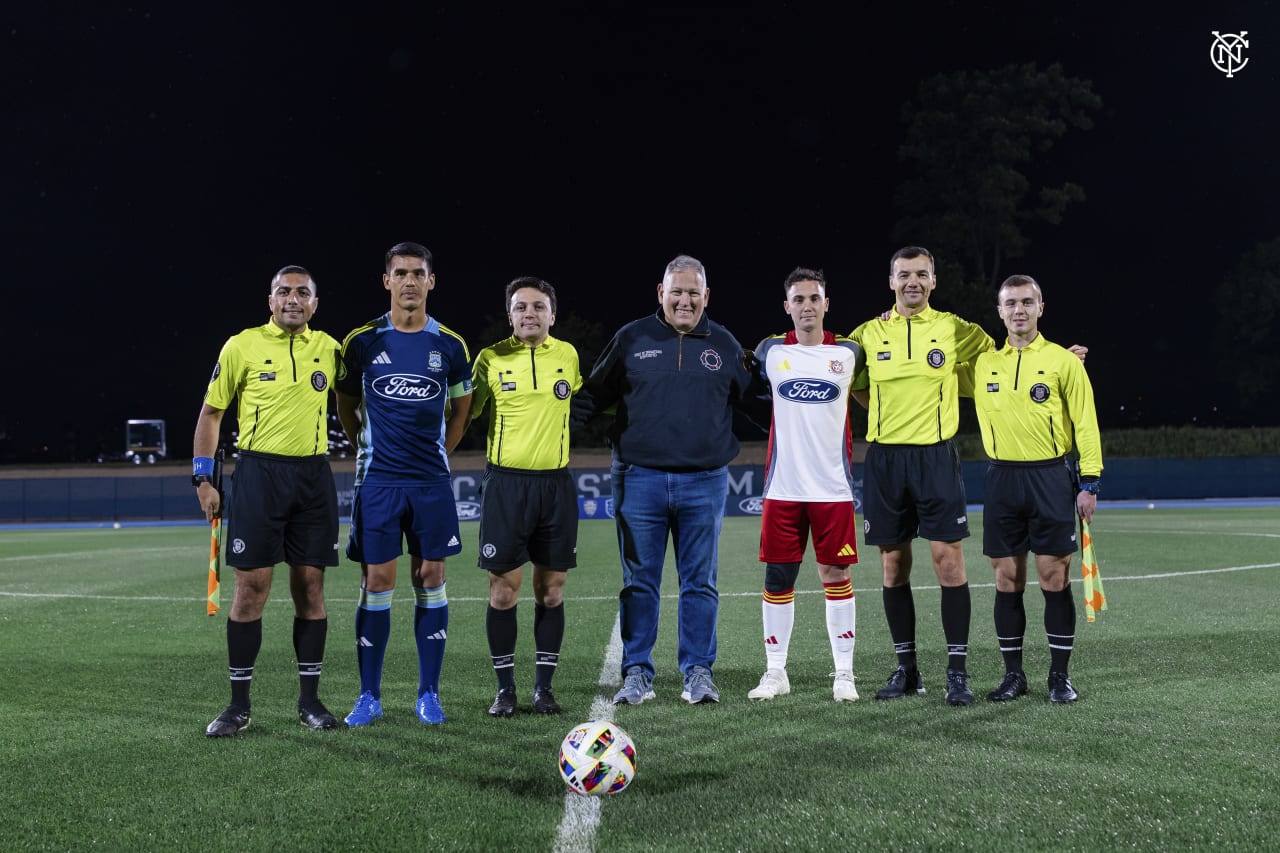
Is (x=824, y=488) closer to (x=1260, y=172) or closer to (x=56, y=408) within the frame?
(x=56, y=408)

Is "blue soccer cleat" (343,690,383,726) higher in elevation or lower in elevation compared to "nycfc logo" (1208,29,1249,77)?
lower

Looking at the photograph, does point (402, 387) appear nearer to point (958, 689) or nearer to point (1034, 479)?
point (958, 689)

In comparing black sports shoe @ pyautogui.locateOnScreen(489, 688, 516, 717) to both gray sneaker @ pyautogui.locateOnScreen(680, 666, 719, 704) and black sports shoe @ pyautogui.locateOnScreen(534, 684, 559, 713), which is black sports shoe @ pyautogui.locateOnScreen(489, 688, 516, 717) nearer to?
black sports shoe @ pyautogui.locateOnScreen(534, 684, 559, 713)

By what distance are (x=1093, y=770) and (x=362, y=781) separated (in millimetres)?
2727

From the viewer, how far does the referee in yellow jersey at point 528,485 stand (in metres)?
5.19

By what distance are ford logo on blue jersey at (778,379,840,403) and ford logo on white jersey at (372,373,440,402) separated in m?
1.94

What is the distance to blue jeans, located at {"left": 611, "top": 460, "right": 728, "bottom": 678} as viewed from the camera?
5.50 metres

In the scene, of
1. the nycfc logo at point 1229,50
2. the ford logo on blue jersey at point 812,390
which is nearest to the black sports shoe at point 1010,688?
the ford logo on blue jersey at point 812,390

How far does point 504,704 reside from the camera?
5066 millimetres

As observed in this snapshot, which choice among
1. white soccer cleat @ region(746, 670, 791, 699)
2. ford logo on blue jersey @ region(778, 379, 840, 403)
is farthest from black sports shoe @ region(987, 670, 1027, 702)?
ford logo on blue jersey @ region(778, 379, 840, 403)

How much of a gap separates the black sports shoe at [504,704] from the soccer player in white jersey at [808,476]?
1331mm

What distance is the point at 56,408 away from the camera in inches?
1834

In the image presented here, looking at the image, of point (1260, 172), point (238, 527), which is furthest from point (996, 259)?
point (238, 527)

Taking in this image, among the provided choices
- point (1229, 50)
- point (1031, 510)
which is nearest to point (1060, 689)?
point (1031, 510)
